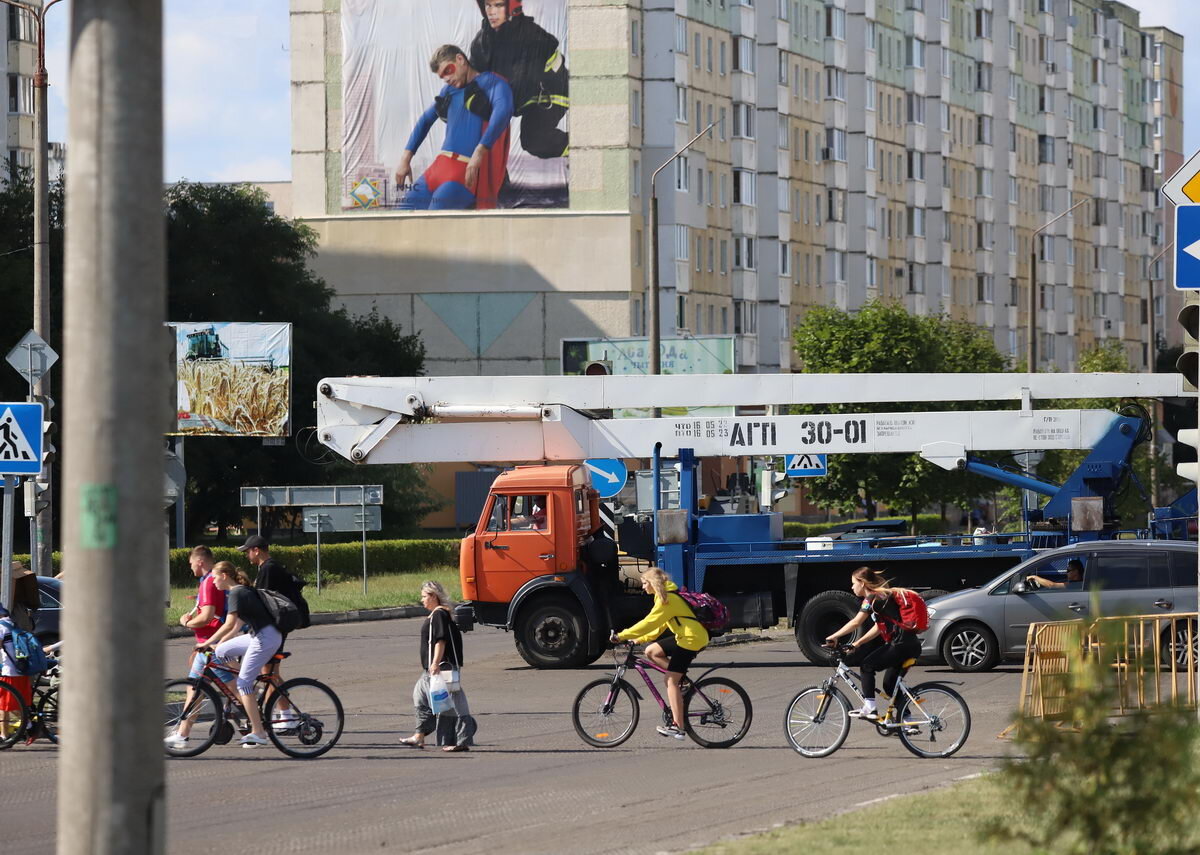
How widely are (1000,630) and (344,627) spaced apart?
47.5 ft

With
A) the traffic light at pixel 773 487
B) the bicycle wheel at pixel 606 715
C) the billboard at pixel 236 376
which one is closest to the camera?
the bicycle wheel at pixel 606 715

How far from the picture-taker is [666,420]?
26.8 metres

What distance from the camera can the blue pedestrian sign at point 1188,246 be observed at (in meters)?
11.6

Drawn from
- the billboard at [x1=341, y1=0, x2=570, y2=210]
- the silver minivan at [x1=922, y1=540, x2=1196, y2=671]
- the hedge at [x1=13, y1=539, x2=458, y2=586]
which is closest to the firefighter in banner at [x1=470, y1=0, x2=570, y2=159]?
the billboard at [x1=341, y1=0, x2=570, y2=210]

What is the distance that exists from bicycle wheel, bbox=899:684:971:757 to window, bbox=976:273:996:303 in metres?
102

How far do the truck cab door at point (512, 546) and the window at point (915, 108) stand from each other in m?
85.5

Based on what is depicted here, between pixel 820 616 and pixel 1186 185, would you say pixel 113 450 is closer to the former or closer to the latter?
pixel 1186 185

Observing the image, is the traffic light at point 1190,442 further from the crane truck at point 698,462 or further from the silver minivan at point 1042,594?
the crane truck at point 698,462

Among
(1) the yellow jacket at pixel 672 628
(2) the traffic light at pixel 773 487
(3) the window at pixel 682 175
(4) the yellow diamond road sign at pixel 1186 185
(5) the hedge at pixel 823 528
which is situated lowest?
(5) the hedge at pixel 823 528

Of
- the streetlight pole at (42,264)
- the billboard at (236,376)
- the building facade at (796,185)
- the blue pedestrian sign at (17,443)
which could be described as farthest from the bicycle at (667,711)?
the building facade at (796,185)

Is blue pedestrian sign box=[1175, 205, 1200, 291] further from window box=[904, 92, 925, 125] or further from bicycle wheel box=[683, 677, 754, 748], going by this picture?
window box=[904, 92, 925, 125]

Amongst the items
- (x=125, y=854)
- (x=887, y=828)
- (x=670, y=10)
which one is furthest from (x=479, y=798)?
(x=670, y=10)

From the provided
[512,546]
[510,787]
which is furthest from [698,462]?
[510,787]

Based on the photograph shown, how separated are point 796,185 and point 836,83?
6554 millimetres
